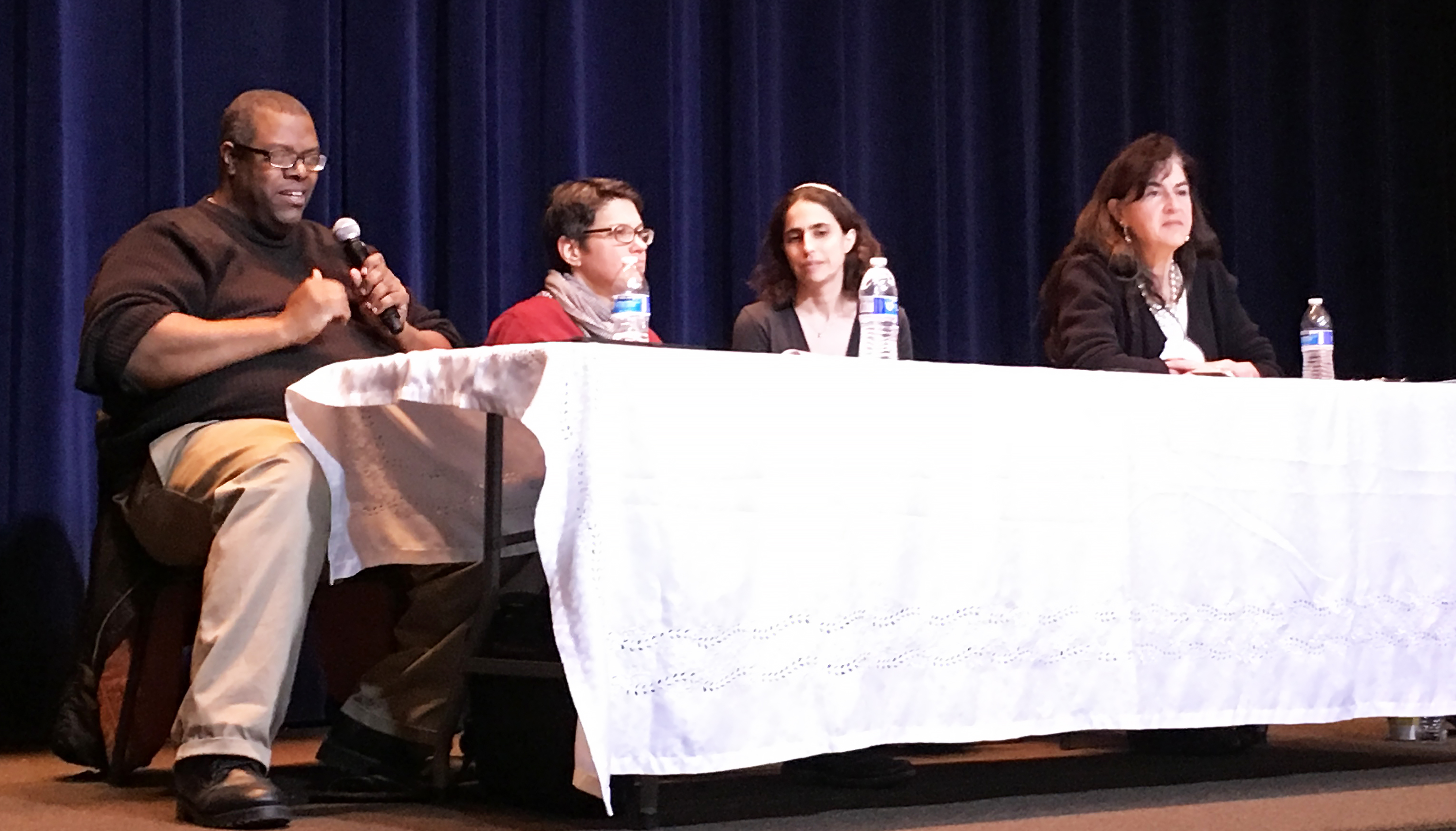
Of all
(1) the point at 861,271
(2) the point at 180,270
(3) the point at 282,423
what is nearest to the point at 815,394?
(3) the point at 282,423

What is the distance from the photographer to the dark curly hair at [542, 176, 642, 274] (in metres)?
3.14

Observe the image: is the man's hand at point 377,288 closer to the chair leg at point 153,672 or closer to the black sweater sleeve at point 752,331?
the chair leg at point 153,672

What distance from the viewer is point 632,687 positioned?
6.17 ft

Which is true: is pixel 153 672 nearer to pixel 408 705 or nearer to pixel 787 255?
pixel 408 705

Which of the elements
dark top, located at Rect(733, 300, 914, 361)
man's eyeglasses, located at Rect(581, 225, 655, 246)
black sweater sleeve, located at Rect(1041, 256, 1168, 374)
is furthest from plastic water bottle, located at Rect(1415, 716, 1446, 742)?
man's eyeglasses, located at Rect(581, 225, 655, 246)

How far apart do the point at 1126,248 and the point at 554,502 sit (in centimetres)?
178

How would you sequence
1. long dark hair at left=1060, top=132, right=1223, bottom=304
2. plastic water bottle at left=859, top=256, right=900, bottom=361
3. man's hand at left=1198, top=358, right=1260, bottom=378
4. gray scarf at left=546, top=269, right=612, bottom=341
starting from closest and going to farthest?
plastic water bottle at left=859, top=256, right=900, bottom=361, man's hand at left=1198, top=358, right=1260, bottom=378, gray scarf at left=546, top=269, right=612, bottom=341, long dark hair at left=1060, top=132, right=1223, bottom=304

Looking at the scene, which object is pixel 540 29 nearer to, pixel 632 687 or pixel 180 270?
pixel 180 270

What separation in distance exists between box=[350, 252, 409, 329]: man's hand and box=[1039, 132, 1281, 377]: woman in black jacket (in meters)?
1.23

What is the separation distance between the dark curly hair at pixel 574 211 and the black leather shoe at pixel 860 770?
44.2 inches

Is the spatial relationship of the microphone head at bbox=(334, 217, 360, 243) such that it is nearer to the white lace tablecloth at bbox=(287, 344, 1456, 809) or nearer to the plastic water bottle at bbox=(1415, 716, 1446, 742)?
the white lace tablecloth at bbox=(287, 344, 1456, 809)

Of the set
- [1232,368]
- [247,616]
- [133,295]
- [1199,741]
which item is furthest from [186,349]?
[1199,741]

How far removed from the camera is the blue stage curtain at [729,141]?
337 centimetres

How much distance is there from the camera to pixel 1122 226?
334cm
